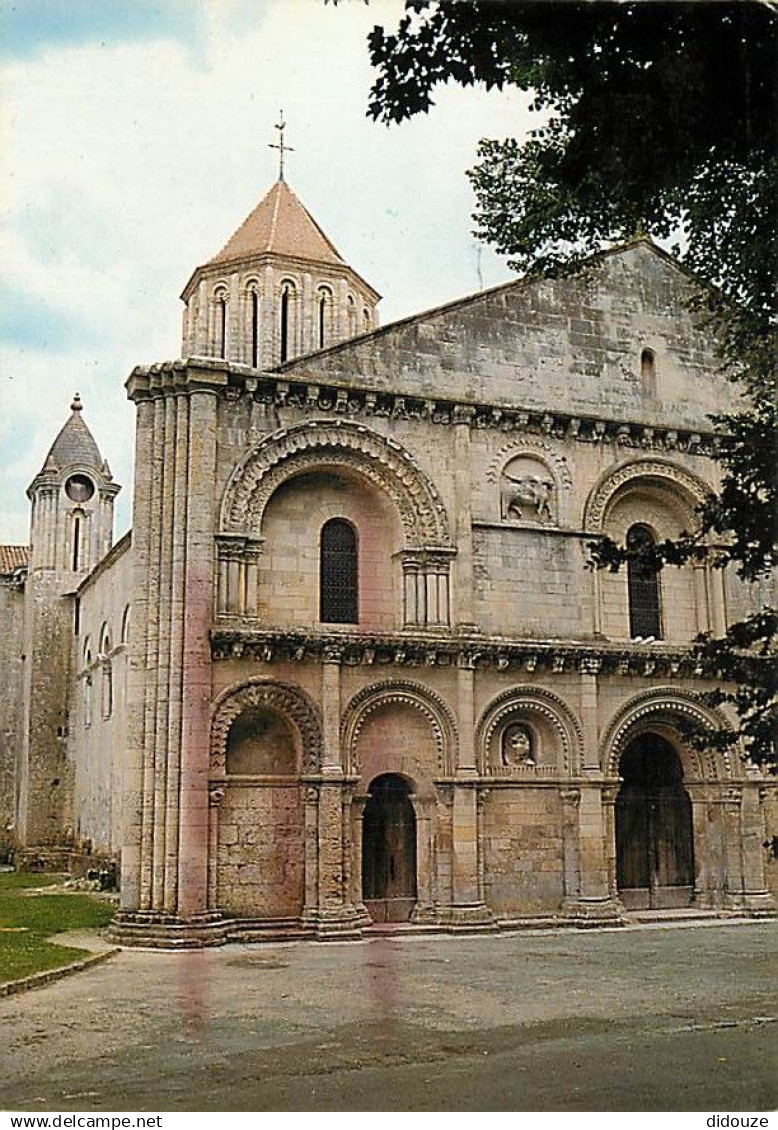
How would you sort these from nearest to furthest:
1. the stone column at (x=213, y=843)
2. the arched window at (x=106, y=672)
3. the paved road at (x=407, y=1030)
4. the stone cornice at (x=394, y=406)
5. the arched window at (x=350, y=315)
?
the paved road at (x=407, y=1030) → the stone column at (x=213, y=843) → the stone cornice at (x=394, y=406) → the arched window at (x=106, y=672) → the arched window at (x=350, y=315)

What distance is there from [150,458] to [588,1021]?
13.2 m

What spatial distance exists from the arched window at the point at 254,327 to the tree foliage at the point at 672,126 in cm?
2467

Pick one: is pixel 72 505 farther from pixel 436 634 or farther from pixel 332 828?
pixel 332 828

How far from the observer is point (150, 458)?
2338 cm

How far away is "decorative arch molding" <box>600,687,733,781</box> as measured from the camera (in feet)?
84.2

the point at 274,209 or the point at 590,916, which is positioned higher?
the point at 274,209

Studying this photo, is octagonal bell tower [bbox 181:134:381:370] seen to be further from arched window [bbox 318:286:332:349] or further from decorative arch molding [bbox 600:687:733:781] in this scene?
decorative arch molding [bbox 600:687:733:781]

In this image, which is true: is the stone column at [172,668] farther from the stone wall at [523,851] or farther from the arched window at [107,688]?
the arched window at [107,688]

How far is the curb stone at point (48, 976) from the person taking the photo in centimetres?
1670

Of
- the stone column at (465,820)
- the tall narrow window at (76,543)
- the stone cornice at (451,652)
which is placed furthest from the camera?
the tall narrow window at (76,543)

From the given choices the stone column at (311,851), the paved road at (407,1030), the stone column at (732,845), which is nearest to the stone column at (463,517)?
the stone column at (311,851)

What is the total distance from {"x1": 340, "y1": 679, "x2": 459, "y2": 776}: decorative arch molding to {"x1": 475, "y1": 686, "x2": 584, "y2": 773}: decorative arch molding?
988 millimetres

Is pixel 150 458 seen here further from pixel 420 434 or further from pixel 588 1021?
pixel 588 1021
